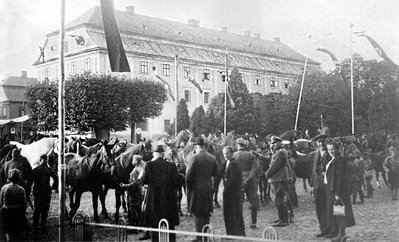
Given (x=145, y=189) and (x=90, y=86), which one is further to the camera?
(x=90, y=86)

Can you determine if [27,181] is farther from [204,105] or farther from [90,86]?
[204,105]

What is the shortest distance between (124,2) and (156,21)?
67 centimetres

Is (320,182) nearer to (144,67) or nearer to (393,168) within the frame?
(393,168)

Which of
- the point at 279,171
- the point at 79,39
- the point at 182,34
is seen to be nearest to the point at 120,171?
the point at 79,39

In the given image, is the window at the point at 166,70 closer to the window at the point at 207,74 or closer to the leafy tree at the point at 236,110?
the window at the point at 207,74

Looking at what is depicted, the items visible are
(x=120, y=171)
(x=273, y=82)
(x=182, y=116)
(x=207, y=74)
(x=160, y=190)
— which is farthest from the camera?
(x=120, y=171)

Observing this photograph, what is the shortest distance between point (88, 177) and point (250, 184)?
3.34m

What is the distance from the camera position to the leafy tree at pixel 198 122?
29.1 ft

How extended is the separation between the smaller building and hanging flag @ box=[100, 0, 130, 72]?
2478 mm

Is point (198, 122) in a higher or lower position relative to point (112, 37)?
lower

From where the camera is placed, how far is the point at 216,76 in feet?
29.0

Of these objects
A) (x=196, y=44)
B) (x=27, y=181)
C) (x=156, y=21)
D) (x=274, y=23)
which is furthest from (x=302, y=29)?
(x=27, y=181)

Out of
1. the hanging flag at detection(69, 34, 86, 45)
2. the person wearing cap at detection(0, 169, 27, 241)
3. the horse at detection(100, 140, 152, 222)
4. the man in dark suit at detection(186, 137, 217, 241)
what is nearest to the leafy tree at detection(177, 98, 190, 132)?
the horse at detection(100, 140, 152, 222)

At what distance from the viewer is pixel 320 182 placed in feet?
22.7
